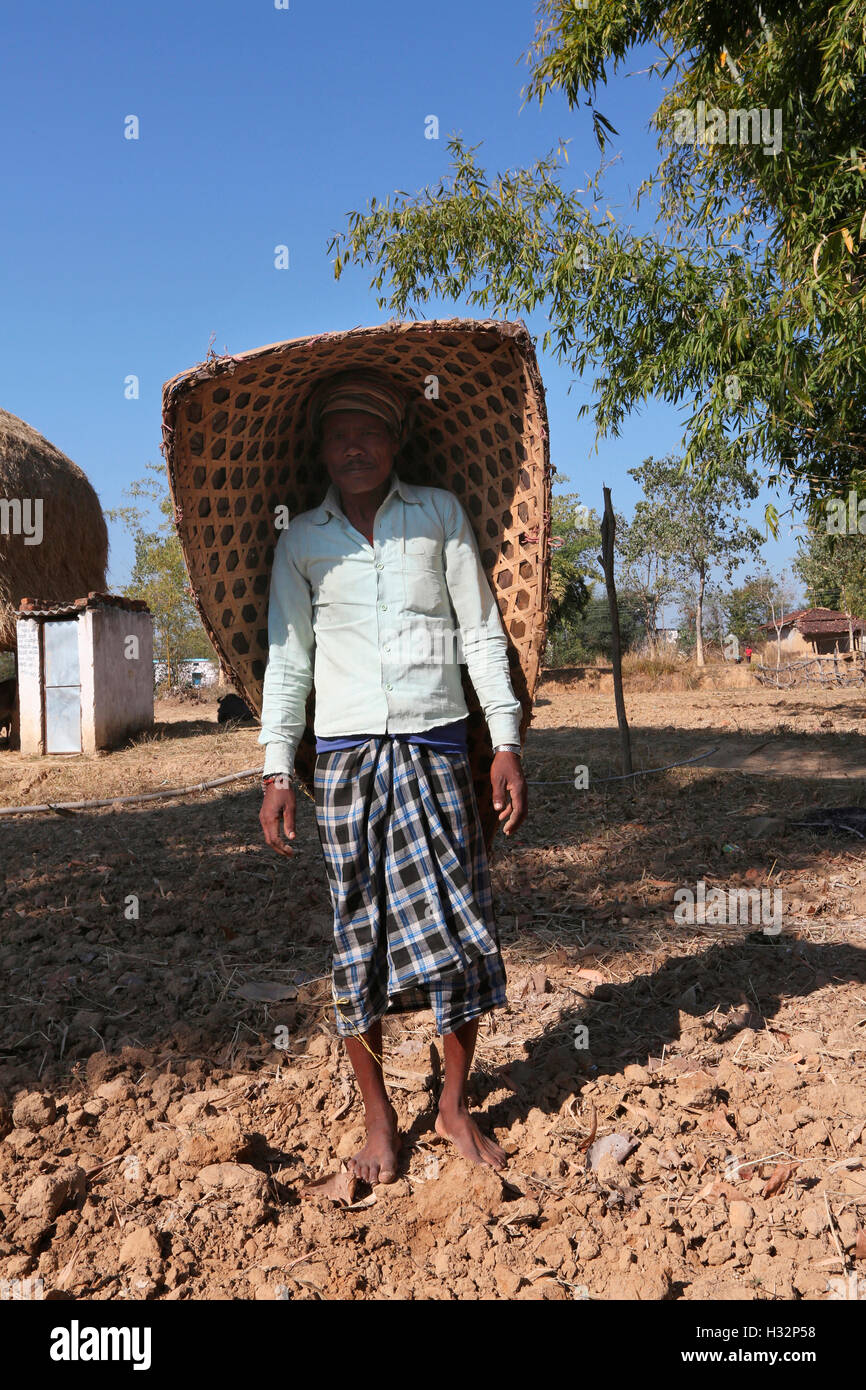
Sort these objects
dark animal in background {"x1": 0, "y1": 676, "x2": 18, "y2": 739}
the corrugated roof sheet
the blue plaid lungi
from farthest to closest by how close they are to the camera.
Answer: dark animal in background {"x1": 0, "y1": 676, "x2": 18, "y2": 739}, the corrugated roof sheet, the blue plaid lungi

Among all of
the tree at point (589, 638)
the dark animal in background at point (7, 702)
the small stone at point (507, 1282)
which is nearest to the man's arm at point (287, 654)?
the small stone at point (507, 1282)

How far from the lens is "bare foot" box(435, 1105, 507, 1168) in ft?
7.29

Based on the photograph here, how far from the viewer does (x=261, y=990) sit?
3.27m

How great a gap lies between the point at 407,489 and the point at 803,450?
5045mm

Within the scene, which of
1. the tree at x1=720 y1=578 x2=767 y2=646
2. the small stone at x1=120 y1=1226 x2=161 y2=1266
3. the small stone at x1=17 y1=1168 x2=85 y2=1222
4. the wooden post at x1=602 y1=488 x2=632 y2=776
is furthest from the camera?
the tree at x1=720 y1=578 x2=767 y2=646

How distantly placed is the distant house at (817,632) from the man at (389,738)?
31.3 m

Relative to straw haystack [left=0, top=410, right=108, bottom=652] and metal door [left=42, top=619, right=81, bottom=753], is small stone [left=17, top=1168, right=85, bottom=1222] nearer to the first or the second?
metal door [left=42, top=619, right=81, bottom=753]

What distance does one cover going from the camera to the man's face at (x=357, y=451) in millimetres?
2295

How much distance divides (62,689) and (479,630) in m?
10.0

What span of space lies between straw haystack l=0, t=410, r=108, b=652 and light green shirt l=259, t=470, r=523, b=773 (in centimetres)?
1127

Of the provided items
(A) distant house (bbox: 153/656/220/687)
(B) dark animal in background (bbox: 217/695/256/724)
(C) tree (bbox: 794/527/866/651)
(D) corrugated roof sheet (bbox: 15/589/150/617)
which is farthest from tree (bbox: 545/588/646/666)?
(D) corrugated roof sheet (bbox: 15/589/150/617)

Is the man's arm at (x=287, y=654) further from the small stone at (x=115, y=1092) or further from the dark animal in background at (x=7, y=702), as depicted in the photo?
the dark animal in background at (x=7, y=702)

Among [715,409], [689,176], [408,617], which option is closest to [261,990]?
[408,617]

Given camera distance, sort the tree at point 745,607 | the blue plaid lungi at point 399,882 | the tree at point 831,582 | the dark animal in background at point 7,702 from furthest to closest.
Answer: the tree at point 745,607 < the tree at point 831,582 < the dark animal in background at point 7,702 < the blue plaid lungi at point 399,882
